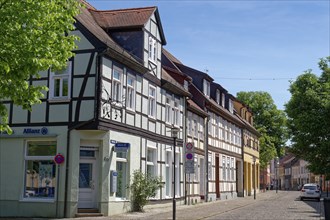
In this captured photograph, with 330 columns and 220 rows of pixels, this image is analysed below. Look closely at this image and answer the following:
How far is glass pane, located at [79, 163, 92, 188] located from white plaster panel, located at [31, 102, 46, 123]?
101 inches

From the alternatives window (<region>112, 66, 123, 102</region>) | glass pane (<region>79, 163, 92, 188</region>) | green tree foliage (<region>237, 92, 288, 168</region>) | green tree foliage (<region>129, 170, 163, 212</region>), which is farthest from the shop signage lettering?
green tree foliage (<region>237, 92, 288, 168</region>)

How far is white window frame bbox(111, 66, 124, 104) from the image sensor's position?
874 inches

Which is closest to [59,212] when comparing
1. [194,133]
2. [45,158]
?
[45,158]

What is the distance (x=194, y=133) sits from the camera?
113 ft

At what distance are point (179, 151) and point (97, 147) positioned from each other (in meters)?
9.62

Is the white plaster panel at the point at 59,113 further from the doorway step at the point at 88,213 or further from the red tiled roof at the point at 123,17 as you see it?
the red tiled roof at the point at 123,17

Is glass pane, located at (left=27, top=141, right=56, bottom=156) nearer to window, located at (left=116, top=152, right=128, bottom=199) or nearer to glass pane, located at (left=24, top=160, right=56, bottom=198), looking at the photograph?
glass pane, located at (left=24, top=160, right=56, bottom=198)

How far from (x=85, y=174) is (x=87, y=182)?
0.35 m

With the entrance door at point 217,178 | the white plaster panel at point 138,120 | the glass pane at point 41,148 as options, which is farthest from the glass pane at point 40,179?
the entrance door at point 217,178

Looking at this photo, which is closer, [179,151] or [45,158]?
[45,158]

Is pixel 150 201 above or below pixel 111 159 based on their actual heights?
below

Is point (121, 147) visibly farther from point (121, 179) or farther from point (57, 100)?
point (57, 100)

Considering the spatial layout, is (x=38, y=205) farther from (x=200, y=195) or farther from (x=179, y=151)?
(x=200, y=195)

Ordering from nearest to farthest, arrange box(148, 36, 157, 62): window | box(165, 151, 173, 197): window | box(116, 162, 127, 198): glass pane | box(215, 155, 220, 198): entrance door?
box(116, 162, 127, 198): glass pane
box(148, 36, 157, 62): window
box(165, 151, 173, 197): window
box(215, 155, 220, 198): entrance door
